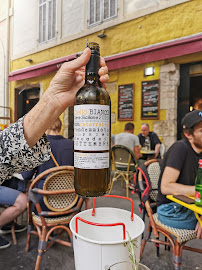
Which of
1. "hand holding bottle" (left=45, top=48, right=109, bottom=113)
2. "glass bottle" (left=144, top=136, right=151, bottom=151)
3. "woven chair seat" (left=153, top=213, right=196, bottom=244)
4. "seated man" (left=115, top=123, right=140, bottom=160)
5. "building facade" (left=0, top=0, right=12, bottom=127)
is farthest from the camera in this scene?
"building facade" (left=0, top=0, right=12, bottom=127)

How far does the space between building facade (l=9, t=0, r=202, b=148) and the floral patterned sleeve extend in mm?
4439

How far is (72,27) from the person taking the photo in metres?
6.85

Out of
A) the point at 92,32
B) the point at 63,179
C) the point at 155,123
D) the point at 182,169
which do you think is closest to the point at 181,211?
the point at 182,169

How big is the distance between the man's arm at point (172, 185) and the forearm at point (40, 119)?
1339mm

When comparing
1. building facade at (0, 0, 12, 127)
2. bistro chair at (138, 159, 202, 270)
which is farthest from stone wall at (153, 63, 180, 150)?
building facade at (0, 0, 12, 127)

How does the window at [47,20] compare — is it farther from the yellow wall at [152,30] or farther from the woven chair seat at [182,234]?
the woven chair seat at [182,234]

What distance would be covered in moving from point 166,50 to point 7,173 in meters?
4.73

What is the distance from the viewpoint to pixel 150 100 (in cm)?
545

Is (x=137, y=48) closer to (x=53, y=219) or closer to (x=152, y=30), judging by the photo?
(x=152, y=30)

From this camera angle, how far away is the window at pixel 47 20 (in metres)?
7.35

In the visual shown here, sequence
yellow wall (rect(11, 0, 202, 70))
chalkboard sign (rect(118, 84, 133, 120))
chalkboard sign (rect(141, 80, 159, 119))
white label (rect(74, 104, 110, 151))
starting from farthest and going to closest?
chalkboard sign (rect(118, 84, 133, 120))
chalkboard sign (rect(141, 80, 159, 119))
yellow wall (rect(11, 0, 202, 70))
white label (rect(74, 104, 110, 151))

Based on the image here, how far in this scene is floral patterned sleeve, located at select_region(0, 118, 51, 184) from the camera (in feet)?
3.21

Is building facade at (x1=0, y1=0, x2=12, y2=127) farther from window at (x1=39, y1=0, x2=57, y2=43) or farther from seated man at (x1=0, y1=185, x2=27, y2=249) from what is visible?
seated man at (x1=0, y1=185, x2=27, y2=249)

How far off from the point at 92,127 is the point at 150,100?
486 centimetres
